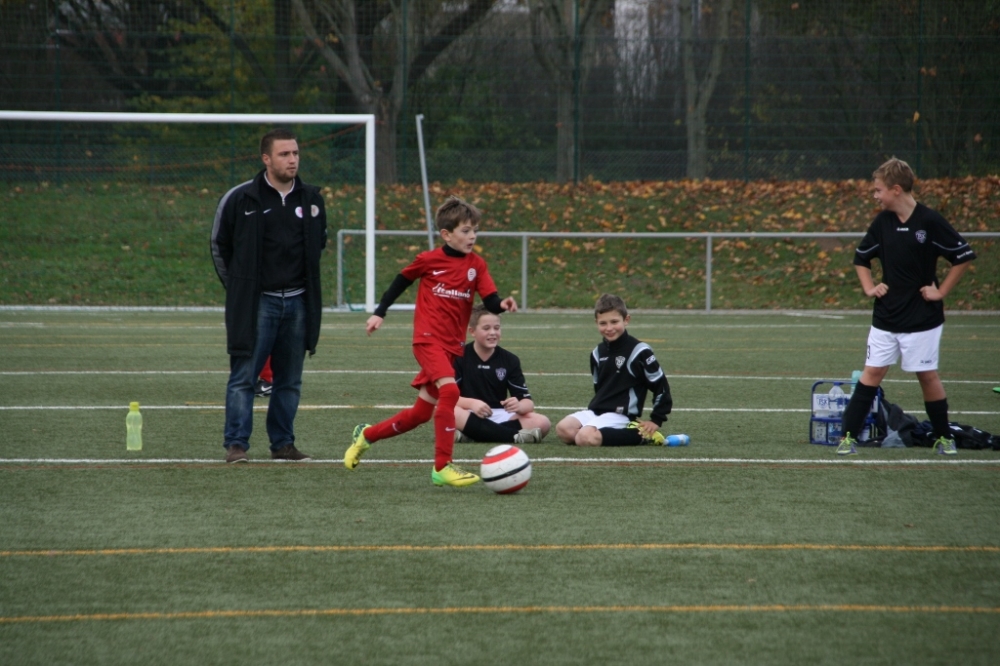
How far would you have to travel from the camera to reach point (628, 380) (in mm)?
8281

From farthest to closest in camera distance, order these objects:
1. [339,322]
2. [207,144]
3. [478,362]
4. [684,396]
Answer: [207,144] < [339,322] < [684,396] < [478,362]

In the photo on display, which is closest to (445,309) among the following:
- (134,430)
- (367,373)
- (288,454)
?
(288,454)

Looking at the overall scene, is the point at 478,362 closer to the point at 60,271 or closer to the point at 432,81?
the point at 60,271

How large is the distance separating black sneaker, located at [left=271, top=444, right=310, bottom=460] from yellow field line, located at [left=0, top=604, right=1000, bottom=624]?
3214 mm

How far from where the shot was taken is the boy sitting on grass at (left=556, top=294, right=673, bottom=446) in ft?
26.6

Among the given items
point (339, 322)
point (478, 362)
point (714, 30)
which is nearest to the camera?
point (478, 362)

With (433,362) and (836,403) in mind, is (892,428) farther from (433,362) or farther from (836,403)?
(433,362)

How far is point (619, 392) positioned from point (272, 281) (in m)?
2.49

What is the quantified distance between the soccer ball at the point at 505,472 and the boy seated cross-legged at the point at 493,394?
5.92 ft

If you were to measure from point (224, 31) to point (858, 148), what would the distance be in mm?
13859

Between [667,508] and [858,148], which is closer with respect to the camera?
[667,508]

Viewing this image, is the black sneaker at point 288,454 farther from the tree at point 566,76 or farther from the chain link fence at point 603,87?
the tree at point 566,76

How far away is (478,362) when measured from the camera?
27.8 feet

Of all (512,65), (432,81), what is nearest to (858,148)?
(512,65)
